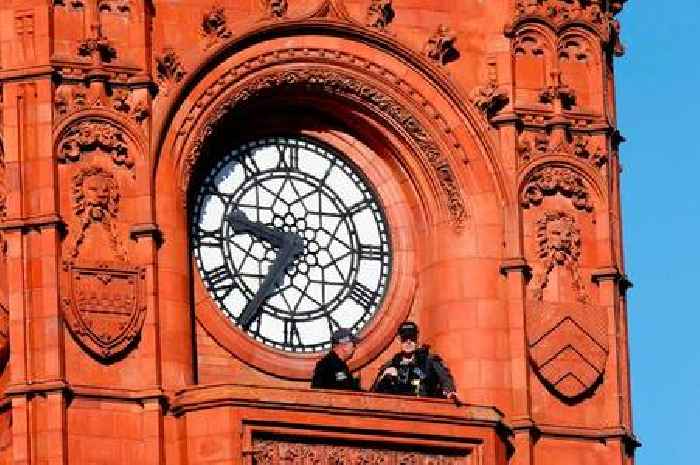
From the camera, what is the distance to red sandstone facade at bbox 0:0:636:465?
64750 millimetres

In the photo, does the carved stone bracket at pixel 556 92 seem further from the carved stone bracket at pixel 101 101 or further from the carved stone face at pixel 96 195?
the carved stone face at pixel 96 195

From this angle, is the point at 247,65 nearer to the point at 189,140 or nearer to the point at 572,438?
the point at 189,140

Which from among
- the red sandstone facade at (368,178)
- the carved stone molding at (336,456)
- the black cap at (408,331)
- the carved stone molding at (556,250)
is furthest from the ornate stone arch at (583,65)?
the carved stone molding at (336,456)

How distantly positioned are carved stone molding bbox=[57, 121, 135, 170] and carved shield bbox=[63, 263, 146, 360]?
1.35 metres

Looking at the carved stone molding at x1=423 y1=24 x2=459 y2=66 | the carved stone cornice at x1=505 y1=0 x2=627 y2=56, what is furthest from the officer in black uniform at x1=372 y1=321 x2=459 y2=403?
the carved stone cornice at x1=505 y1=0 x2=627 y2=56

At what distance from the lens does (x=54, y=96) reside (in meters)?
65.5

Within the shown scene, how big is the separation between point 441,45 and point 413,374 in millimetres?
4365

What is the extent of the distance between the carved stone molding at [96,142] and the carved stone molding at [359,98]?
1.30 m

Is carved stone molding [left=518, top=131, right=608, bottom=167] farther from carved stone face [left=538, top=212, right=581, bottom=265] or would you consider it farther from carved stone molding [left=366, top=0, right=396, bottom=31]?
carved stone molding [left=366, top=0, right=396, bottom=31]

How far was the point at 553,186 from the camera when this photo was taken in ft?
223

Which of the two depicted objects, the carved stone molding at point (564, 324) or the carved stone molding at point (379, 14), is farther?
the carved stone molding at point (379, 14)

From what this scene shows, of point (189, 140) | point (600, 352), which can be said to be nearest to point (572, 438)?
point (600, 352)

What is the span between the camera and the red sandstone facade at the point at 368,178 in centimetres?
6475

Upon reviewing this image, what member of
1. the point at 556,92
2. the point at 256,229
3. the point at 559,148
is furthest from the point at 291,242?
the point at 556,92
